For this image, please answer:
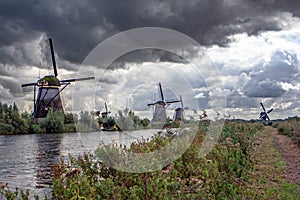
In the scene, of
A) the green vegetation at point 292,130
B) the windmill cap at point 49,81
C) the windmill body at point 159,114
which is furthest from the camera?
the windmill cap at point 49,81

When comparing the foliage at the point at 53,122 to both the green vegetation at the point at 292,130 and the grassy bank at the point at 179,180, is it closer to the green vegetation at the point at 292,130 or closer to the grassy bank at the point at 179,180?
the green vegetation at the point at 292,130

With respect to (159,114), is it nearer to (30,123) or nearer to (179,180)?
(30,123)

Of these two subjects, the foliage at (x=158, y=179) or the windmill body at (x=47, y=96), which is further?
the windmill body at (x=47, y=96)

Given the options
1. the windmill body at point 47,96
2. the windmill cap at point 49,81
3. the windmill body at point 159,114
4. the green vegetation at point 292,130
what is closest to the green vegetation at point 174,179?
the green vegetation at point 292,130

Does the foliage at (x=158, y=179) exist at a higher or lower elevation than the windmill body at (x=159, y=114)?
lower

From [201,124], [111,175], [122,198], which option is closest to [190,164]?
[111,175]

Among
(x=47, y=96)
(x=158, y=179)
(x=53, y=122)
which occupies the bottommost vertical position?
(x=158, y=179)

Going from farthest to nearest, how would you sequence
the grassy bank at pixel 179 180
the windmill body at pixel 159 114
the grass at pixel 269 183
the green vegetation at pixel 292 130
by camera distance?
1. the windmill body at pixel 159 114
2. the green vegetation at pixel 292 130
3. the grass at pixel 269 183
4. the grassy bank at pixel 179 180

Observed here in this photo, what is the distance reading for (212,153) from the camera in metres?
8.41

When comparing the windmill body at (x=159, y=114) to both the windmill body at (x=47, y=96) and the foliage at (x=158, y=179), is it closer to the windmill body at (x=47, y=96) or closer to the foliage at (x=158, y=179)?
the windmill body at (x=47, y=96)

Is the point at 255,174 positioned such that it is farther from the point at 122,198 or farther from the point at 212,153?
the point at 122,198

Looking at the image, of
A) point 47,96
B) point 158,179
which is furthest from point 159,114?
point 158,179

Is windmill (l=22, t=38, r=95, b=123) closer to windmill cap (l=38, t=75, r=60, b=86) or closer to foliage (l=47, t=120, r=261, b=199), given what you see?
windmill cap (l=38, t=75, r=60, b=86)

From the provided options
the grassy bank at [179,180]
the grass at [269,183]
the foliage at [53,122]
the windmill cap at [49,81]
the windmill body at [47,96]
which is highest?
the windmill cap at [49,81]
